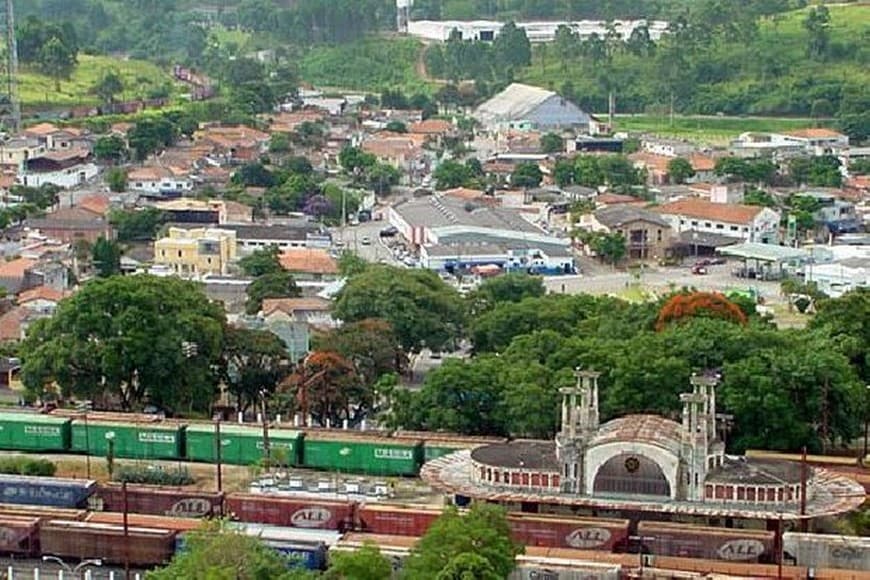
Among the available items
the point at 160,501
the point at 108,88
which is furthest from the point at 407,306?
the point at 108,88

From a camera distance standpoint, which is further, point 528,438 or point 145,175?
point 145,175

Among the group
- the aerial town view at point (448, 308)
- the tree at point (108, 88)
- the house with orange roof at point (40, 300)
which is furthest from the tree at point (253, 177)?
the house with orange roof at point (40, 300)

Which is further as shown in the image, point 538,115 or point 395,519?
point 538,115

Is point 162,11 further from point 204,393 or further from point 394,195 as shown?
point 204,393

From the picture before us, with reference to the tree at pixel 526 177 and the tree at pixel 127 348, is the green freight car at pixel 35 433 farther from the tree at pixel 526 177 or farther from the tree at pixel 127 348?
the tree at pixel 526 177

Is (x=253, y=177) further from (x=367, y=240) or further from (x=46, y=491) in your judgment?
(x=46, y=491)

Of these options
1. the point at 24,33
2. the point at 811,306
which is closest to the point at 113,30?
the point at 24,33
